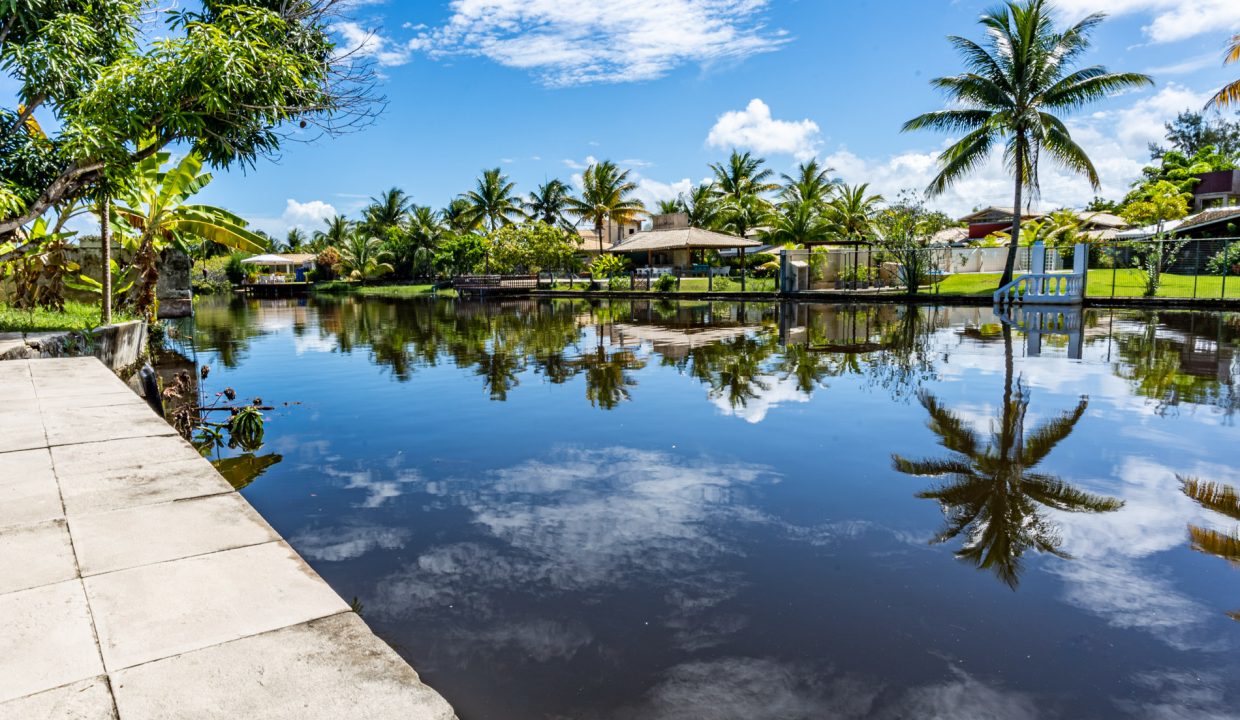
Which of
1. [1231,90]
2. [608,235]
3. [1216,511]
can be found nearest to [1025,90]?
[1231,90]

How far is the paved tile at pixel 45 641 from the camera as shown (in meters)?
2.22

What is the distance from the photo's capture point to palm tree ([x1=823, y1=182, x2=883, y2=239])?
4031 centimetres

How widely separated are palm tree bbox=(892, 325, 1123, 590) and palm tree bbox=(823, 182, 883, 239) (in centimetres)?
3313

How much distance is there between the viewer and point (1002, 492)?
17.7ft

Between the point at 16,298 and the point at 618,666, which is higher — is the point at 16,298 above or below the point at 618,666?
above

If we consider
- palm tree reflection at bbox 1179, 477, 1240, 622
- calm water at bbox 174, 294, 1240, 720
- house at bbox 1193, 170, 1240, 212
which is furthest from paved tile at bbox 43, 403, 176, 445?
house at bbox 1193, 170, 1240, 212

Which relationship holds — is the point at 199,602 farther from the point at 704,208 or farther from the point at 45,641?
the point at 704,208

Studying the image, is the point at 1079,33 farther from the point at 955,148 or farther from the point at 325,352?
the point at 325,352

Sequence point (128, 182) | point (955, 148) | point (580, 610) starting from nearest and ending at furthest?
point (580, 610)
point (128, 182)
point (955, 148)

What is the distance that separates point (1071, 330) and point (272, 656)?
18.4 m

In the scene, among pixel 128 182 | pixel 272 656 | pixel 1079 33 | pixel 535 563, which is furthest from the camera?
pixel 1079 33

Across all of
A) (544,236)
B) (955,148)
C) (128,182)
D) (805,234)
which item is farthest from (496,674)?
(544,236)

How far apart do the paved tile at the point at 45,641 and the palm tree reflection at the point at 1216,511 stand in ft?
16.1

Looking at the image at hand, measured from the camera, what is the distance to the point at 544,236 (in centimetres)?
4266
